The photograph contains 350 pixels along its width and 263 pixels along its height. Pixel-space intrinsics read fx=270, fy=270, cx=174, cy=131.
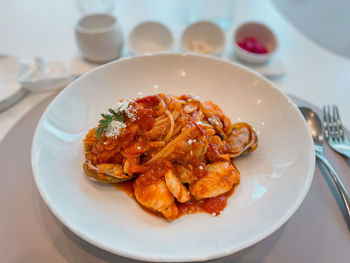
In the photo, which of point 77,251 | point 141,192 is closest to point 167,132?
point 141,192

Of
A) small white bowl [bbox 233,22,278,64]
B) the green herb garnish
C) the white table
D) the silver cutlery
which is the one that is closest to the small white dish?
the white table

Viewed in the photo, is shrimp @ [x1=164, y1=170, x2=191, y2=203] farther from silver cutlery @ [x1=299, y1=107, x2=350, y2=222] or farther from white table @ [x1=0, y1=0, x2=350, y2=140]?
white table @ [x1=0, y1=0, x2=350, y2=140]

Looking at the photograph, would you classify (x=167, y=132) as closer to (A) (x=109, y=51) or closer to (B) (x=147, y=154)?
(B) (x=147, y=154)

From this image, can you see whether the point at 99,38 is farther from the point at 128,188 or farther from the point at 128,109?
the point at 128,188

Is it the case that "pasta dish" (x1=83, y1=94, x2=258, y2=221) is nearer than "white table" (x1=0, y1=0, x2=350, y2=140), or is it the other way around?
"pasta dish" (x1=83, y1=94, x2=258, y2=221)

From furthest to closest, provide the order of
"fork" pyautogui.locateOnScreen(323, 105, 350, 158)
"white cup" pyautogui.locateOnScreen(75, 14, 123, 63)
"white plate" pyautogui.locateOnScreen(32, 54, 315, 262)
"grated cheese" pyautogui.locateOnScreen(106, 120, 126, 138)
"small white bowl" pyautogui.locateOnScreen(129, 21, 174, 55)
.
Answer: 1. "small white bowl" pyautogui.locateOnScreen(129, 21, 174, 55)
2. "white cup" pyautogui.locateOnScreen(75, 14, 123, 63)
3. "fork" pyautogui.locateOnScreen(323, 105, 350, 158)
4. "grated cheese" pyautogui.locateOnScreen(106, 120, 126, 138)
5. "white plate" pyautogui.locateOnScreen(32, 54, 315, 262)
